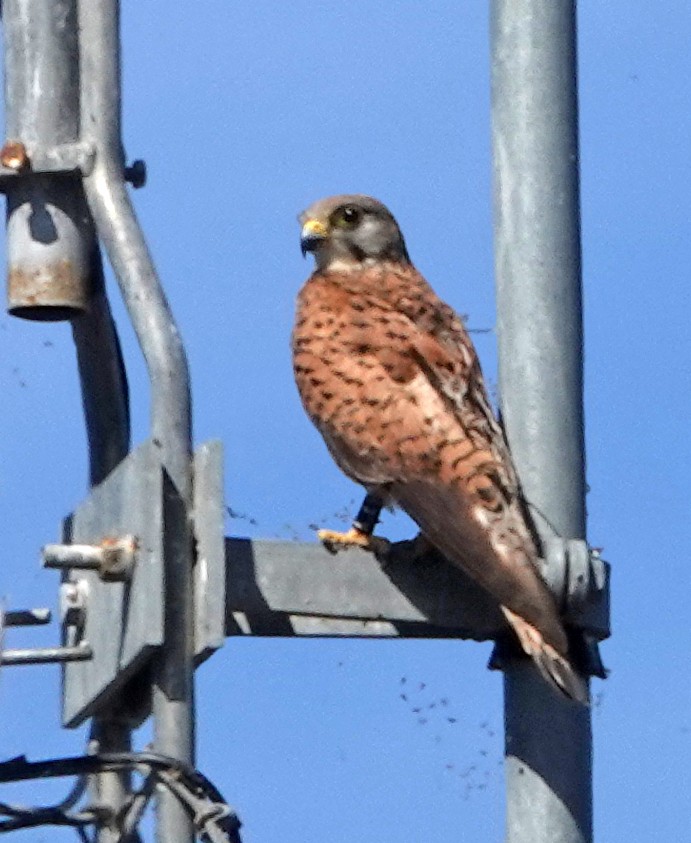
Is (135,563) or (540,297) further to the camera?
(540,297)

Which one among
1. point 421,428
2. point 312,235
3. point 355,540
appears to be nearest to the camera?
point 355,540

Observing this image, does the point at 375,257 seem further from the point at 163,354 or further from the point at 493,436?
the point at 163,354

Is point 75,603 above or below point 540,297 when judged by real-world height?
below

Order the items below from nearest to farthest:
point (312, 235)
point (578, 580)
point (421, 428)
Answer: point (578, 580)
point (421, 428)
point (312, 235)

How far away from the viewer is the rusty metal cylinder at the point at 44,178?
4641 mm

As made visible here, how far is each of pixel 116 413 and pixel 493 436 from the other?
1.03m

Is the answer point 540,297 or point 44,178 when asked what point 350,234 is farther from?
point 540,297

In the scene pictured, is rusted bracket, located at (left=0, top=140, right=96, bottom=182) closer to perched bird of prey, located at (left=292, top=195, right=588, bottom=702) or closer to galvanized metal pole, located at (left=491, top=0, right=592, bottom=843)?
galvanized metal pole, located at (left=491, top=0, right=592, bottom=843)

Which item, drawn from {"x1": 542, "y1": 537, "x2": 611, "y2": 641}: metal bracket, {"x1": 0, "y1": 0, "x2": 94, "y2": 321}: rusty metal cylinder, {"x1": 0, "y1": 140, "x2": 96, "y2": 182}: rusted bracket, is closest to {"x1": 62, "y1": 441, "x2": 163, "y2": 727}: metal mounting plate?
{"x1": 0, "y1": 0, "x2": 94, "y2": 321}: rusty metal cylinder

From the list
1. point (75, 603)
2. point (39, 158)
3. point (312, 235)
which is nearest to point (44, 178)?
point (39, 158)

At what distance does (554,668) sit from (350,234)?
3.43 meters

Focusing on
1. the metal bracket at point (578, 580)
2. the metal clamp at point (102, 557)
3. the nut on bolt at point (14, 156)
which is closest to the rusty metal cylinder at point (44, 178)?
the nut on bolt at point (14, 156)

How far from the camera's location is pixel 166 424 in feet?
13.0

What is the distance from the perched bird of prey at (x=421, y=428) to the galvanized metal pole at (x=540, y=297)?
3.9 inches
